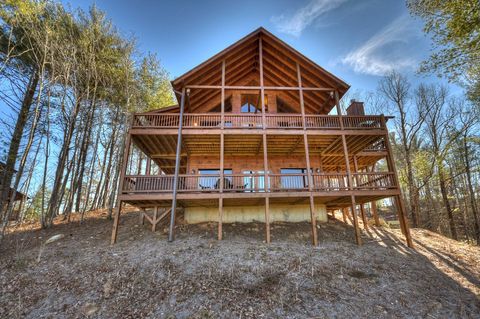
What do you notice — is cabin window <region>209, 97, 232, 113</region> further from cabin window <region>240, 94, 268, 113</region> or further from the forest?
the forest

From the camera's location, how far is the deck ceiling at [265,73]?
12.7 meters

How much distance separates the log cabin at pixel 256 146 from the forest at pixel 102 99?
176 inches

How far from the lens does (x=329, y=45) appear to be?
56.7ft

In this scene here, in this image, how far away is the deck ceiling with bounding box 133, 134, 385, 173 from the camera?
11977 mm

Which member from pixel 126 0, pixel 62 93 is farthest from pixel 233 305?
pixel 126 0

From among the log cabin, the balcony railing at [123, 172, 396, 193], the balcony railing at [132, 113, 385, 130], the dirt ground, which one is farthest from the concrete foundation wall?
the balcony railing at [132, 113, 385, 130]

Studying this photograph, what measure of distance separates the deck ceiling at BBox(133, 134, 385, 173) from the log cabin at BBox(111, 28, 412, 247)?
59 millimetres

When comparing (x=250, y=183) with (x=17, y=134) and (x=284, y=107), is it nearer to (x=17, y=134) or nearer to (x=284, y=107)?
(x=284, y=107)

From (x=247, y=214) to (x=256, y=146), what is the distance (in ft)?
13.9

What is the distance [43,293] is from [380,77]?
28.6 m

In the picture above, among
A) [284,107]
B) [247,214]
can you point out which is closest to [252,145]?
[247,214]

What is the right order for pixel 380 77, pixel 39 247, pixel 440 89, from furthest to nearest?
pixel 380 77
pixel 440 89
pixel 39 247

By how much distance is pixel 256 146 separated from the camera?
42.5 feet

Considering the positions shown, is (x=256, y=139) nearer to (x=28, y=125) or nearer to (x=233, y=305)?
(x=233, y=305)
